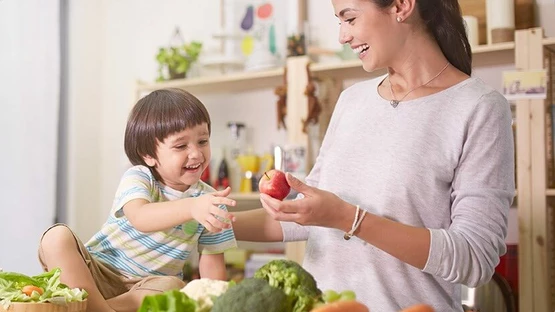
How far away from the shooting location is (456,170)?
4.92 ft

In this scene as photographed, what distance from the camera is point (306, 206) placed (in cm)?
121

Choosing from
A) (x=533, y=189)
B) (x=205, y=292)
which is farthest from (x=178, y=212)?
(x=533, y=189)

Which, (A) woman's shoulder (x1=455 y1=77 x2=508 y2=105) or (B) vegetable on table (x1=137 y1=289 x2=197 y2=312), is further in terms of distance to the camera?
(A) woman's shoulder (x1=455 y1=77 x2=508 y2=105)

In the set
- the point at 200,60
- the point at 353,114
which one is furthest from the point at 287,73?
the point at 353,114

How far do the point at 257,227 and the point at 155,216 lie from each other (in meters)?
0.34

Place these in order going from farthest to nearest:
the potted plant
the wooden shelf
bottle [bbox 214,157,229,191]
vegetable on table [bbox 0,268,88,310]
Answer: the potted plant, bottle [bbox 214,157,229,191], the wooden shelf, vegetable on table [bbox 0,268,88,310]

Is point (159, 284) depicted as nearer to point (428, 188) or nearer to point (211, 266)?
point (211, 266)

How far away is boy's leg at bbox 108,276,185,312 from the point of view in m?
1.35

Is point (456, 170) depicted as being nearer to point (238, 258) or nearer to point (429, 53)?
point (429, 53)

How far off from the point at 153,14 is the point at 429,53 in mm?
3180

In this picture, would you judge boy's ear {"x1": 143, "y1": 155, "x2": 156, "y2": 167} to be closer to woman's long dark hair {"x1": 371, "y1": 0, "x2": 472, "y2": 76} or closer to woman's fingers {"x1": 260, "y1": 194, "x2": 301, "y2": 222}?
woman's fingers {"x1": 260, "y1": 194, "x2": 301, "y2": 222}

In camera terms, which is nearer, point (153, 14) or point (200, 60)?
point (200, 60)

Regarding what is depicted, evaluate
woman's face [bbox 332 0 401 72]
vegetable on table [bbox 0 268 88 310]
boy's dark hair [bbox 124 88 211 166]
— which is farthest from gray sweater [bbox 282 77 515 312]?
vegetable on table [bbox 0 268 88 310]

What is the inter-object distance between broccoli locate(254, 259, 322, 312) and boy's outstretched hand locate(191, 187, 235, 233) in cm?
27
